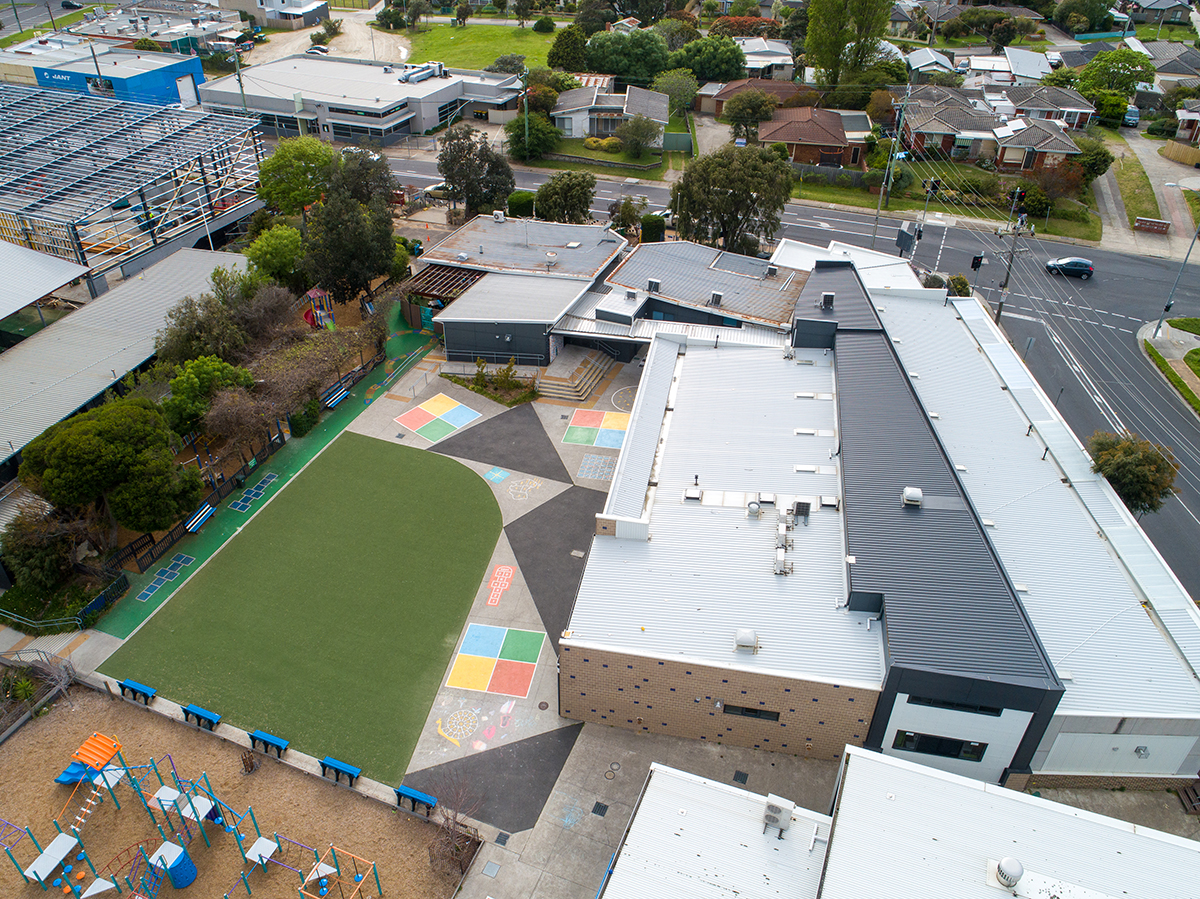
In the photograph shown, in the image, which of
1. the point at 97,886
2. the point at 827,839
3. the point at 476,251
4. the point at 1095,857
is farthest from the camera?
the point at 476,251

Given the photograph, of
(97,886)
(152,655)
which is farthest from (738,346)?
(97,886)

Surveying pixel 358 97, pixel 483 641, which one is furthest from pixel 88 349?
pixel 358 97

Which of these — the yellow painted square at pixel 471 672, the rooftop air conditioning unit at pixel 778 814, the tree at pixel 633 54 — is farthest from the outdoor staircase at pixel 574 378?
the tree at pixel 633 54

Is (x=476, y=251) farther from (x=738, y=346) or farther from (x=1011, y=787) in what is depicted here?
(x=1011, y=787)

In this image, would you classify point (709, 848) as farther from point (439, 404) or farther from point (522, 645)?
point (439, 404)

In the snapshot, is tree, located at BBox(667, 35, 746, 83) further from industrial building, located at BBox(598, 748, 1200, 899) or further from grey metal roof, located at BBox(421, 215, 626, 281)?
industrial building, located at BBox(598, 748, 1200, 899)

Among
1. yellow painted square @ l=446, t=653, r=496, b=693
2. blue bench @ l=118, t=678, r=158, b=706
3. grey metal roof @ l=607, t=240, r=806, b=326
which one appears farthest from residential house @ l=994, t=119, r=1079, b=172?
blue bench @ l=118, t=678, r=158, b=706
